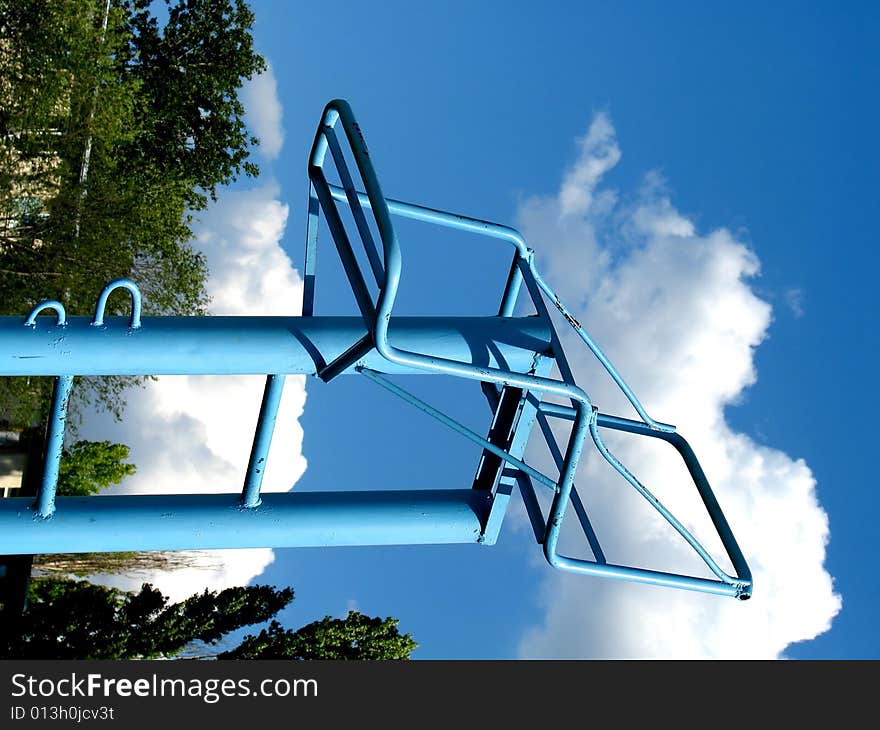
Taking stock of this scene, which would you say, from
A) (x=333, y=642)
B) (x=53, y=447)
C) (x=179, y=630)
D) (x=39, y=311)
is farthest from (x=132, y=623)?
(x=39, y=311)

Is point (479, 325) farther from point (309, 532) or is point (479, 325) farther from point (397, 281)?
point (309, 532)

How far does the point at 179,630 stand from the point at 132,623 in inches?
37.4

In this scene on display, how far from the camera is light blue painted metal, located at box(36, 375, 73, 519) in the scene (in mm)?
3160

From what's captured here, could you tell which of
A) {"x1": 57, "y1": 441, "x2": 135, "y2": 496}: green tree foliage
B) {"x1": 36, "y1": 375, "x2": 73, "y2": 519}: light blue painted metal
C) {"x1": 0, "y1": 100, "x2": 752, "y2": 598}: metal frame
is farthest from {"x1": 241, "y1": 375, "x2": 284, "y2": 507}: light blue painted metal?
{"x1": 57, "y1": 441, "x2": 135, "y2": 496}: green tree foliage

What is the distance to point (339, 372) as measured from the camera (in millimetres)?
3080

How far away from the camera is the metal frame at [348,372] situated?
3008mm

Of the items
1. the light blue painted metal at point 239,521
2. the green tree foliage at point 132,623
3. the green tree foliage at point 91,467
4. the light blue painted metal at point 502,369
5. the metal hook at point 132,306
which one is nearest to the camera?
the light blue painted metal at point 502,369

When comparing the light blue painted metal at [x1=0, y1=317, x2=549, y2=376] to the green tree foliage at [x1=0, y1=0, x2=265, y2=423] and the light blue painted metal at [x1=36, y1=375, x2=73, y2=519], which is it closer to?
the light blue painted metal at [x1=36, y1=375, x2=73, y2=519]

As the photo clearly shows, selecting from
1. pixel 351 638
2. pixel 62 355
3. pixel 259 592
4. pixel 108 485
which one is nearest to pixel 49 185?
pixel 108 485

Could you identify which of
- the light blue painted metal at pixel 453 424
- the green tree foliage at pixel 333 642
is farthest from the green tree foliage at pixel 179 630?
the light blue painted metal at pixel 453 424

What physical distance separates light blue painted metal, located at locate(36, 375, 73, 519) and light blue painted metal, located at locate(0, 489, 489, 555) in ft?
0.20

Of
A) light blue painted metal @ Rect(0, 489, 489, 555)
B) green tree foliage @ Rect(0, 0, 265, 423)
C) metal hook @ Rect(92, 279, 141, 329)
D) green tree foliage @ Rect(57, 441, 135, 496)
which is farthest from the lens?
green tree foliage @ Rect(57, 441, 135, 496)

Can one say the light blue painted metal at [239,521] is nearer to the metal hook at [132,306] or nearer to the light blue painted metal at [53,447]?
the light blue painted metal at [53,447]

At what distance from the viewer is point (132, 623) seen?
11.8 m
